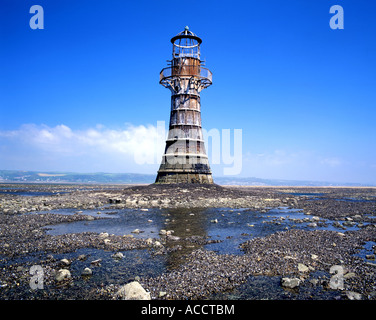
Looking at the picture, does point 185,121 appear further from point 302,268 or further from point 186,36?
point 302,268

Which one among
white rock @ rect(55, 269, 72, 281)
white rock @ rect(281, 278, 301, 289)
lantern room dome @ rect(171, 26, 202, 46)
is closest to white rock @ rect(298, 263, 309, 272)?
white rock @ rect(281, 278, 301, 289)

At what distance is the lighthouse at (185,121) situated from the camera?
34.1 m

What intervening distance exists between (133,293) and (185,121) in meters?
30.2

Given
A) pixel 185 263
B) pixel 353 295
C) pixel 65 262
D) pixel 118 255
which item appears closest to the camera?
pixel 353 295

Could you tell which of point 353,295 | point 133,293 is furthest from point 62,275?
point 353,295

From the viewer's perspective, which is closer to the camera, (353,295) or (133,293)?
(133,293)

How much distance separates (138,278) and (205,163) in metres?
29.0

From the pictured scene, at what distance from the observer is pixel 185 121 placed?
34969 millimetres

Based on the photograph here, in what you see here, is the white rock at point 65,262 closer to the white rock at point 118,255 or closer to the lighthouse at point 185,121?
the white rock at point 118,255

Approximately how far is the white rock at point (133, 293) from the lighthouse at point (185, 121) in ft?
A: 88.7

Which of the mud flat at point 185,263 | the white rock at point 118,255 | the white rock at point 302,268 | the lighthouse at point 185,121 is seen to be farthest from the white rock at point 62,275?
the lighthouse at point 185,121
